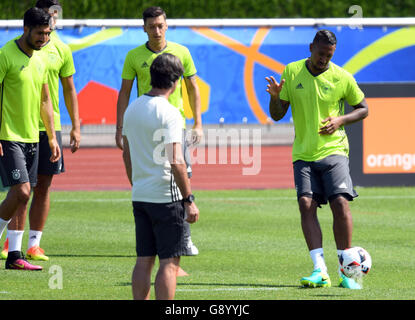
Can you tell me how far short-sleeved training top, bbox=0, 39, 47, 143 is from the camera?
9227 millimetres

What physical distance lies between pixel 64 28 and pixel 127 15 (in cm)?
626

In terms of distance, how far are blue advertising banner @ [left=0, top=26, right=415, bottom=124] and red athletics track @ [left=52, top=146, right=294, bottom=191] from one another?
1230 mm

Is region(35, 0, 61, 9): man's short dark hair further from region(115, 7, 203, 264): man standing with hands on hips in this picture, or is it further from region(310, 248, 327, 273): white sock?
region(310, 248, 327, 273): white sock

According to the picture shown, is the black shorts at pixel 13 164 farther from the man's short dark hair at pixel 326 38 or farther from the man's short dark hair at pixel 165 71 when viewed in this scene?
the man's short dark hair at pixel 326 38

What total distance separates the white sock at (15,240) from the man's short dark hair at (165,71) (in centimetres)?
342

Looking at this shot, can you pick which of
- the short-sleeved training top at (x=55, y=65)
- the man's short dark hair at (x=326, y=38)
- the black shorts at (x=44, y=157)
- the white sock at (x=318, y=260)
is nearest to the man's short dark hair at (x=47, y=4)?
the short-sleeved training top at (x=55, y=65)

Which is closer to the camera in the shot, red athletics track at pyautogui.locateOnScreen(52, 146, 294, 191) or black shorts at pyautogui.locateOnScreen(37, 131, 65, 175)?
black shorts at pyautogui.locateOnScreen(37, 131, 65, 175)

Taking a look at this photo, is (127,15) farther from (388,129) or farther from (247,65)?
(388,129)

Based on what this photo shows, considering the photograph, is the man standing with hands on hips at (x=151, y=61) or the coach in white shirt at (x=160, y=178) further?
the man standing with hands on hips at (x=151, y=61)

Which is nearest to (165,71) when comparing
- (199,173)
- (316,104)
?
(316,104)

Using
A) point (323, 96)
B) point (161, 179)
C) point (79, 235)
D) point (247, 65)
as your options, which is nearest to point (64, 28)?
point (247, 65)

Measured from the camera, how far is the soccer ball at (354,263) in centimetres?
848

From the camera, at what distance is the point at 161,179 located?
22.3 feet

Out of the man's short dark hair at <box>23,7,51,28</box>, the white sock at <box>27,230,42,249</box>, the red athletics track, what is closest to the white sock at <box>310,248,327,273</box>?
the white sock at <box>27,230,42,249</box>
